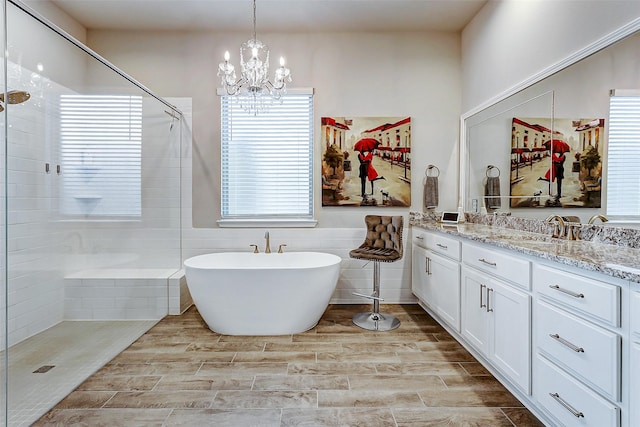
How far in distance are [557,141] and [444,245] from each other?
40.4 inches

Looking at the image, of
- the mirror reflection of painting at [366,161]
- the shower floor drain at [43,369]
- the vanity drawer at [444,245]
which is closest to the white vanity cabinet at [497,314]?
the vanity drawer at [444,245]

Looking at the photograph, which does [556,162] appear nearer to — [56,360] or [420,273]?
[420,273]

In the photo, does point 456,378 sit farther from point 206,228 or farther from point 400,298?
point 206,228

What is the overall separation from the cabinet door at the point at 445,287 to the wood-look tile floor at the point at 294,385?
0.68ft

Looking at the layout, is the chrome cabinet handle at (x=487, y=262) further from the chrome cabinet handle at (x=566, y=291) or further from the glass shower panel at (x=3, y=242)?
the glass shower panel at (x=3, y=242)

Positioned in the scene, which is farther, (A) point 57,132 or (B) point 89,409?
(A) point 57,132

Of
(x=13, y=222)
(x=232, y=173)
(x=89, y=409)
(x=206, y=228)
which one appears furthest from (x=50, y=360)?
(x=232, y=173)

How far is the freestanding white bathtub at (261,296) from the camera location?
8.27ft

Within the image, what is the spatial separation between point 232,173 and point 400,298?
2.23m

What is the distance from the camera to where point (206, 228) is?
3.44 m

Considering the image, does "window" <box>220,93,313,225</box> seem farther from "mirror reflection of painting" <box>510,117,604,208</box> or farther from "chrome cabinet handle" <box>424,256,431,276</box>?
"mirror reflection of painting" <box>510,117,604,208</box>

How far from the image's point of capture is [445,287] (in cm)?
258

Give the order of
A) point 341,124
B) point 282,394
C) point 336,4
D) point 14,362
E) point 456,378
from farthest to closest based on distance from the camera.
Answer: point 341,124 → point 336,4 → point 456,378 → point 282,394 → point 14,362

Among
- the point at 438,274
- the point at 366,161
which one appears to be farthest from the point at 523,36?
the point at 438,274
